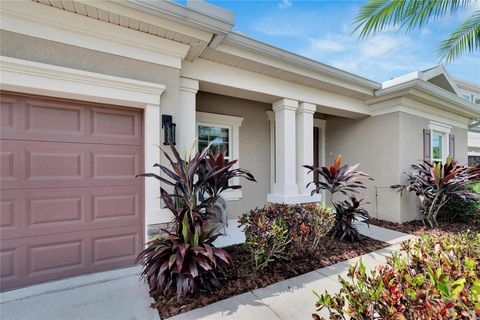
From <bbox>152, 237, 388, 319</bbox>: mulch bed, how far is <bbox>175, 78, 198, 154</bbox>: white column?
201cm

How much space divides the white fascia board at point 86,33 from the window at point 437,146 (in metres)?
8.08


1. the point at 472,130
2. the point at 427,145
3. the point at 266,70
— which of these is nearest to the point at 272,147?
the point at 266,70

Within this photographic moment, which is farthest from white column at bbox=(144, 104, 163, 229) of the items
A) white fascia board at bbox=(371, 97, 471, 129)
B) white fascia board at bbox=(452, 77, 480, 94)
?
white fascia board at bbox=(452, 77, 480, 94)

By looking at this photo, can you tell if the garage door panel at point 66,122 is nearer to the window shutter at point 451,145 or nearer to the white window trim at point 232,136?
the white window trim at point 232,136

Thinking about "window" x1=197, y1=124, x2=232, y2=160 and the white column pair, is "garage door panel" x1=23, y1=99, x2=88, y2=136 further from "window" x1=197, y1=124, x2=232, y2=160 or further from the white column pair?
the white column pair

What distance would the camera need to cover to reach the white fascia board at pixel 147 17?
8.86 ft

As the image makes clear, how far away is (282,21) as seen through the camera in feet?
16.3

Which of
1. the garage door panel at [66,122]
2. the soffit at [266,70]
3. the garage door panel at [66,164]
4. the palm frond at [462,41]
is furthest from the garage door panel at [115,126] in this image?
the palm frond at [462,41]

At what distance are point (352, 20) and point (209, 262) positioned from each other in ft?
16.0

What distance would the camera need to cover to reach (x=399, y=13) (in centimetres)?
386

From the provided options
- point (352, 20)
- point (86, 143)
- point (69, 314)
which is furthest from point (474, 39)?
point (69, 314)

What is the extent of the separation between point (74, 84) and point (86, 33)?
70cm

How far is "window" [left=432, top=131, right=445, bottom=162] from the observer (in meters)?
7.14

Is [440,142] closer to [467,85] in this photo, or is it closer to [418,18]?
[418,18]
